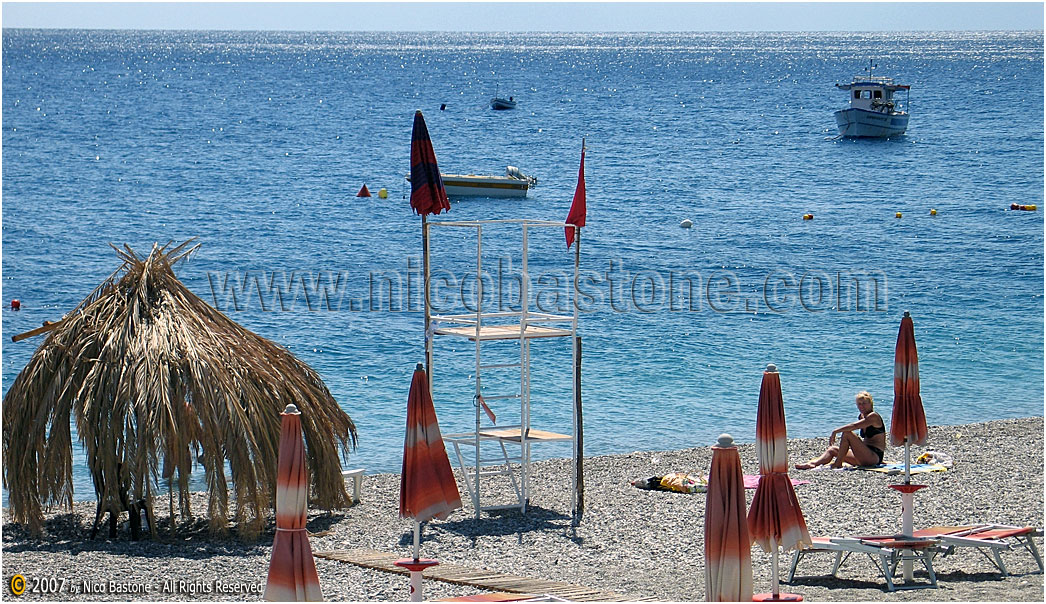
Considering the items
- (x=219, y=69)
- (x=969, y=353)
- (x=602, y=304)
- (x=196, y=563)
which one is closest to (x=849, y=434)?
(x=196, y=563)

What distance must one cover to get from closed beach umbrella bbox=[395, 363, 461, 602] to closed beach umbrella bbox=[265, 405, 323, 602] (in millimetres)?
1586

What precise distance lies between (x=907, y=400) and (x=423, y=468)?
4.11 metres

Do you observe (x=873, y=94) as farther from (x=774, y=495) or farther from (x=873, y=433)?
(x=774, y=495)

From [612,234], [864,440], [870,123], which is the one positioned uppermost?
[870,123]

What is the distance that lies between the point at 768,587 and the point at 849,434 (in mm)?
5268

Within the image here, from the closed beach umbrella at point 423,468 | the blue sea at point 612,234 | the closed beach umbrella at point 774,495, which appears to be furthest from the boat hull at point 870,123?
the closed beach umbrella at point 423,468

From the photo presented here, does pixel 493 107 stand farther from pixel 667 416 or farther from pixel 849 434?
pixel 849 434

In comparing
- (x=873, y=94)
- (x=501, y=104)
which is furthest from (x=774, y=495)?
(x=501, y=104)

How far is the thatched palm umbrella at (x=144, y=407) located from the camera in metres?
11.4

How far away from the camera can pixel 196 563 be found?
10742 millimetres

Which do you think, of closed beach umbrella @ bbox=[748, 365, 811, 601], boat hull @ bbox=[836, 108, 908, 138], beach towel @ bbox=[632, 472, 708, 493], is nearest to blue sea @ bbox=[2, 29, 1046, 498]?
boat hull @ bbox=[836, 108, 908, 138]

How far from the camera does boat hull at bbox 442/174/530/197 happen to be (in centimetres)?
5384

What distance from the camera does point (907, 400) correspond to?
10.4 meters

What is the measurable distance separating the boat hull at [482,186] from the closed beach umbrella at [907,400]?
43627 millimetres
